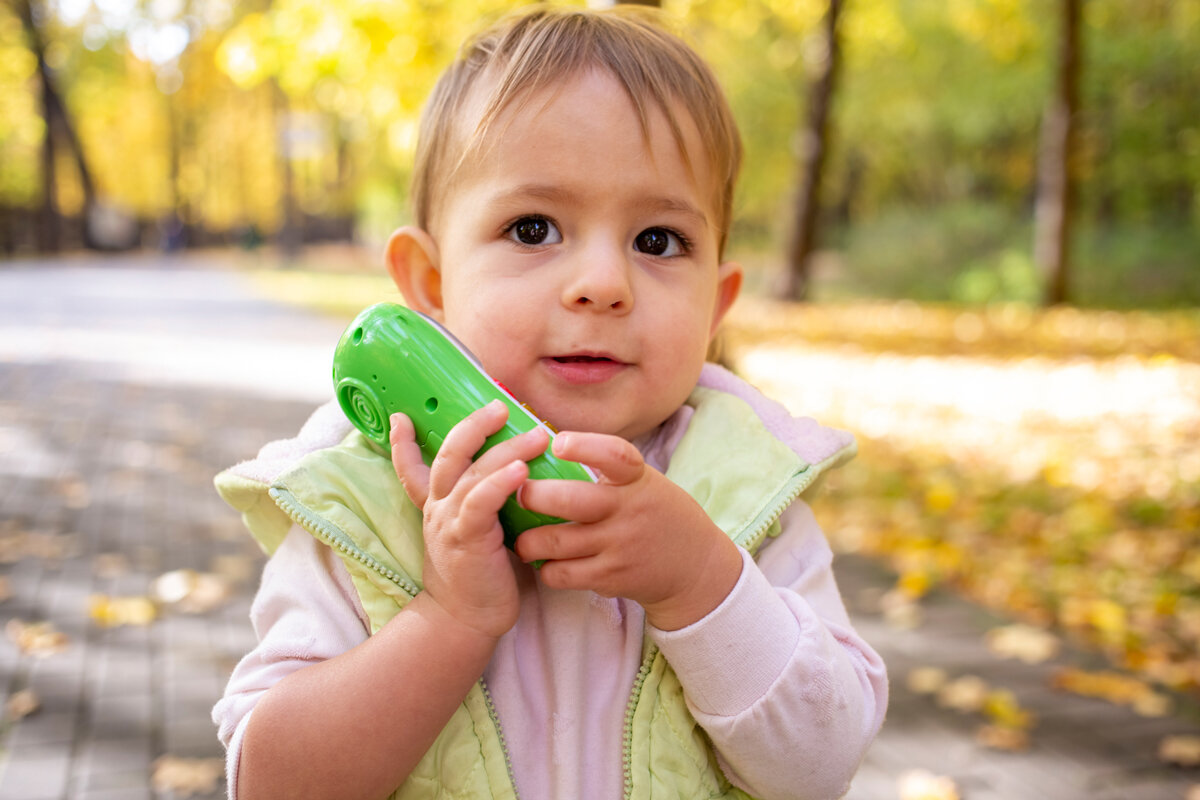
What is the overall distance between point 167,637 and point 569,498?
3405mm

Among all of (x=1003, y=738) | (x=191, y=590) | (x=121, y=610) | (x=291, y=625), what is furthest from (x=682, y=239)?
(x=191, y=590)

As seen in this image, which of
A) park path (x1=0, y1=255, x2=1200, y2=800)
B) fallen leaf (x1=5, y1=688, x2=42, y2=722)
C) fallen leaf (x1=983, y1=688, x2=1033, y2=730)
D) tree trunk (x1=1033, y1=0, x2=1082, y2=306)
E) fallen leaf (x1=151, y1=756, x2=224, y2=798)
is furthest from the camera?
tree trunk (x1=1033, y1=0, x2=1082, y2=306)

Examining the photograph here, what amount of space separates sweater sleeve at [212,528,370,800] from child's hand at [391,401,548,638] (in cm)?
19

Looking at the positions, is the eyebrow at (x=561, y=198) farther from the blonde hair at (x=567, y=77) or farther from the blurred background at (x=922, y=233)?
the blurred background at (x=922, y=233)

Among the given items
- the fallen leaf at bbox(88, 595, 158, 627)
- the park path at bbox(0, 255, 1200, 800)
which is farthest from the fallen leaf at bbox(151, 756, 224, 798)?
the fallen leaf at bbox(88, 595, 158, 627)

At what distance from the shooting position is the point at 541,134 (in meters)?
1.42

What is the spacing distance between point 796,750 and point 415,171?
1.11 meters

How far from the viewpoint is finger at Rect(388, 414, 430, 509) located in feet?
4.19

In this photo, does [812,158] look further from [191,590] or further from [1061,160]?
[191,590]

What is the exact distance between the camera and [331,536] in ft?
4.38

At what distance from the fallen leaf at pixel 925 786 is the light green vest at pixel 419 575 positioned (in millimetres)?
1850

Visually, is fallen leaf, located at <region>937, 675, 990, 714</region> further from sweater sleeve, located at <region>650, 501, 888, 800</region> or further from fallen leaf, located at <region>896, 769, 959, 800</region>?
sweater sleeve, located at <region>650, 501, 888, 800</region>

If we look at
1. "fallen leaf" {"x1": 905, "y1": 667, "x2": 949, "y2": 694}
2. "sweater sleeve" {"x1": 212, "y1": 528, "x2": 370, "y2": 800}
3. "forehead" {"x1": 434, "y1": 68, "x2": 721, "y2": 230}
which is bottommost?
"fallen leaf" {"x1": 905, "y1": 667, "x2": 949, "y2": 694}

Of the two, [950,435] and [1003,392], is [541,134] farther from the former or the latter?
[1003,392]
